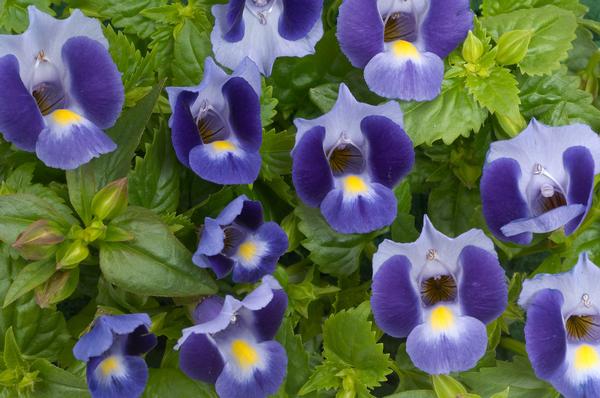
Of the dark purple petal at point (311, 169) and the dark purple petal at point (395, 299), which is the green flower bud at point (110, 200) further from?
the dark purple petal at point (395, 299)

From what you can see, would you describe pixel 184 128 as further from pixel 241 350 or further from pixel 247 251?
pixel 241 350

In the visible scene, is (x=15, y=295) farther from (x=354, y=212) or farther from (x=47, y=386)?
(x=354, y=212)

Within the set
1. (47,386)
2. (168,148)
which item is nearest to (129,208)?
(168,148)

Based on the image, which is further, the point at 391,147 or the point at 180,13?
the point at 180,13

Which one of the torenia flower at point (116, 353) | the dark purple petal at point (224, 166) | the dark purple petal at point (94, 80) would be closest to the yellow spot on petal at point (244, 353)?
the torenia flower at point (116, 353)

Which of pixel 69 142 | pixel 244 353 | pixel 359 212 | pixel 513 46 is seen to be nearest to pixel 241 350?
pixel 244 353

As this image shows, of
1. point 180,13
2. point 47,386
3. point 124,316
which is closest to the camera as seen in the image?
point 124,316

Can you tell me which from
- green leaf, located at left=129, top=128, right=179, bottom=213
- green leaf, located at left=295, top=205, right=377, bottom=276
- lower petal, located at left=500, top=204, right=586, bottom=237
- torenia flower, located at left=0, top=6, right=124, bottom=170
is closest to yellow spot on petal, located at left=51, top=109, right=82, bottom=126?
torenia flower, located at left=0, top=6, right=124, bottom=170
